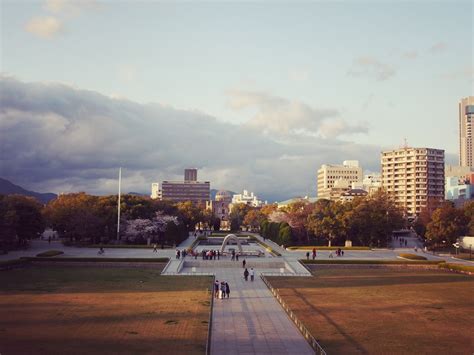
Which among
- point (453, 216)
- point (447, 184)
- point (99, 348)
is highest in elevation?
point (447, 184)

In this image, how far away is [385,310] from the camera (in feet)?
101

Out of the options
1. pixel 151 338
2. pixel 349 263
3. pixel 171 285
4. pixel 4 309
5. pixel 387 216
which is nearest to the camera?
pixel 151 338

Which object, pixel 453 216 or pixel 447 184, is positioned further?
pixel 447 184

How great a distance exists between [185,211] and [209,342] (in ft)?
359

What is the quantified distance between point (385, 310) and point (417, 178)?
138 metres

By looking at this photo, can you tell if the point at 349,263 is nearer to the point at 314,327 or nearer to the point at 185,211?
the point at 314,327

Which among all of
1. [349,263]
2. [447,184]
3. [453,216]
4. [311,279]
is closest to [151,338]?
[311,279]

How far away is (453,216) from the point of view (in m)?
74.7

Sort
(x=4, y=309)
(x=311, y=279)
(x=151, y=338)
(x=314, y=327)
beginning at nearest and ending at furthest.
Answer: (x=151, y=338)
(x=314, y=327)
(x=4, y=309)
(x=311, y=279)

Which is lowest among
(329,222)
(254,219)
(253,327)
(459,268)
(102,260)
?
(253,327)

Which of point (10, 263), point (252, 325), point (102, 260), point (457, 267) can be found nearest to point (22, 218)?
point (10, 263)

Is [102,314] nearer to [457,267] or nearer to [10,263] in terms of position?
[10,263]

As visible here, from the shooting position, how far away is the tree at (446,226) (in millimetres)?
72688

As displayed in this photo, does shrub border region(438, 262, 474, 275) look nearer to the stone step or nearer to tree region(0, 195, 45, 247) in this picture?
the stone step
